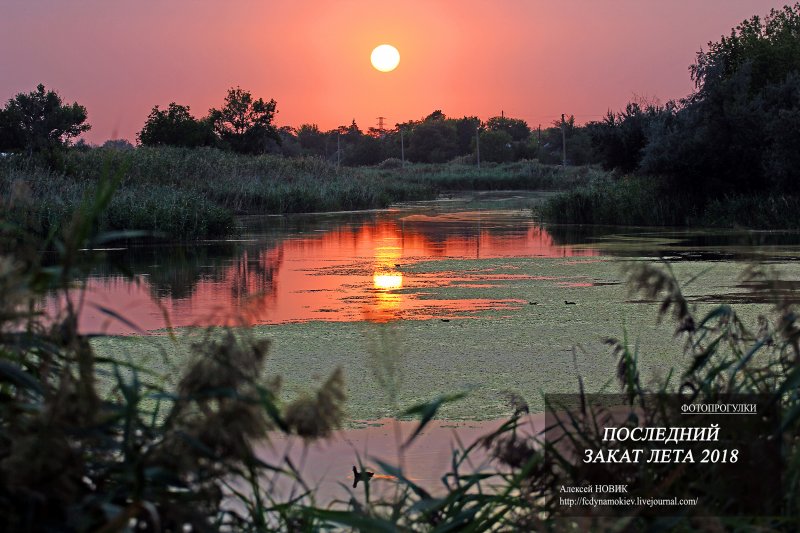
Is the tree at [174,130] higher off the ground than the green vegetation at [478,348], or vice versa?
the tree at [174,130]

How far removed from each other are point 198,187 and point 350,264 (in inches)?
585

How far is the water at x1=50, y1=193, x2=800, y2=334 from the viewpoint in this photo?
9062 millimetres

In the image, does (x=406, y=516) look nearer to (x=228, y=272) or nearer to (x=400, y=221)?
(x=228, y=272)

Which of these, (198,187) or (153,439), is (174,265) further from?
(198,187)

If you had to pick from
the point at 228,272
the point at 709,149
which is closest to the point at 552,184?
the point at 709,149

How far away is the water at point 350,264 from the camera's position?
906 centimetres

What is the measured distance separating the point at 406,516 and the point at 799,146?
1900 cm

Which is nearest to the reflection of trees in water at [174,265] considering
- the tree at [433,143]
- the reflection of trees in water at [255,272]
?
the reflection of trees in water at [255,272]

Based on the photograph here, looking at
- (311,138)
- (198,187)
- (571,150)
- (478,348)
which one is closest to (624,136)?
(198,187)

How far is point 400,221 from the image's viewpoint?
82.7 feet

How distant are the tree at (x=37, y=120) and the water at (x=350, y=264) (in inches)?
1182
